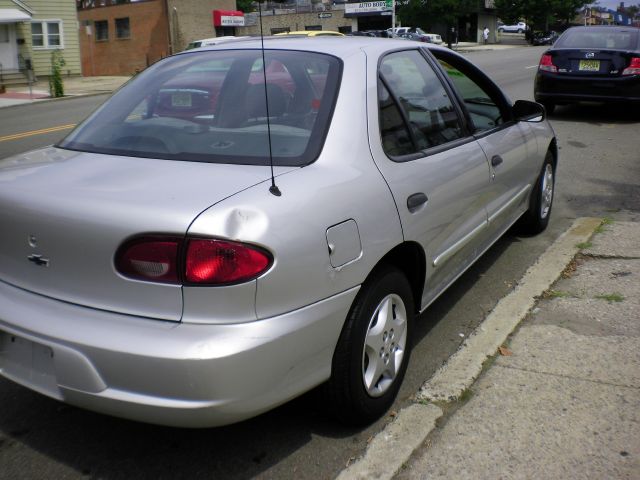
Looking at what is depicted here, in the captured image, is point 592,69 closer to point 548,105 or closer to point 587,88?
point 587,88

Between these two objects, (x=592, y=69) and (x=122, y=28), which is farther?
(x=122, y=28)

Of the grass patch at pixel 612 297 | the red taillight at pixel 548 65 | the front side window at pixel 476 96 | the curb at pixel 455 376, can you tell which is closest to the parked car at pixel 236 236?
the curb at pixel 455 376

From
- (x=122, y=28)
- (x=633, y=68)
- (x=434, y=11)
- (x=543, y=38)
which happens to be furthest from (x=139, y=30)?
(x=633, y=68)

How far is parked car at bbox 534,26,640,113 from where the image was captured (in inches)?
464

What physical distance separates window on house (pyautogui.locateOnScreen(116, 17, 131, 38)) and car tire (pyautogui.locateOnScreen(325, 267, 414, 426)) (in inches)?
1905

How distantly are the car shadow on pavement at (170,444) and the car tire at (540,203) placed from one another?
8.67 ft

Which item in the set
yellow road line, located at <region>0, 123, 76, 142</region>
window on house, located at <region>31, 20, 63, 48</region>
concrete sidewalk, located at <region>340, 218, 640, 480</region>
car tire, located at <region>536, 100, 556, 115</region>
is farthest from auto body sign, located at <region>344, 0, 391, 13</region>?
concrete sidewalk, located at <region>340, 218, 640, 480</region>

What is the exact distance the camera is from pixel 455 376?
3.52 metres

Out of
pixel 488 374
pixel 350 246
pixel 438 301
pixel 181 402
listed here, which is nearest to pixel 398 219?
pixel 350 246

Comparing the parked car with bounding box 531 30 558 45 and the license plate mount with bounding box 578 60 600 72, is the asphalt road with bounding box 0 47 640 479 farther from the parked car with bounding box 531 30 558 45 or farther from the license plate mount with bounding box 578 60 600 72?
the parked car with bounding box 531 30 558 45

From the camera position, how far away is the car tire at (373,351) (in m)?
2.88

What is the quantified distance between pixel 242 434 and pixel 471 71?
2863 millimetres

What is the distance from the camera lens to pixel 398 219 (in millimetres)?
3143

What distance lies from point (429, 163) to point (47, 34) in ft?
110
